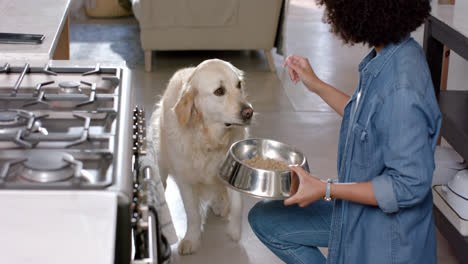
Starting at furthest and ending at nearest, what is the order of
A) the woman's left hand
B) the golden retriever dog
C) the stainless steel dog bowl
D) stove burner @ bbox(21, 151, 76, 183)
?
the golden retriever dog < the stainless steel dog bowl < the woman's left hand < stove burner @ bbox(21, 151, 76, 183)

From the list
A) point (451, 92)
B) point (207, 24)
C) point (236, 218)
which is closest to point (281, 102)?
point (207, 24)

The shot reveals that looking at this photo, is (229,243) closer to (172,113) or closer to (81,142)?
(172,113)

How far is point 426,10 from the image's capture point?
1.59 m

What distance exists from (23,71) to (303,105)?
3105 mm

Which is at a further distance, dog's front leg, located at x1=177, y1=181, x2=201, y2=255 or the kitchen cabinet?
dog's front leg, located at x1=177, y1=181, x2=201, y2=255

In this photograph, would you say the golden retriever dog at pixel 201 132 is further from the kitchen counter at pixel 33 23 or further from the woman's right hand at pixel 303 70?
the kitchen counter at pixel 33 23

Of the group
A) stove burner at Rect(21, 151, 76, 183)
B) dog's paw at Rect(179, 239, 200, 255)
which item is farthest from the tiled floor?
stove burner at Rect(21, 151, 76, 183)

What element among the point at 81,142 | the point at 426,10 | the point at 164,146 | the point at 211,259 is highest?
the point at 426,10

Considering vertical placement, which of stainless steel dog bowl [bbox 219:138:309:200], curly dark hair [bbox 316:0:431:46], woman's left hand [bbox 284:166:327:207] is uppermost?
curly dark hair [bbox 316:0:431:46]

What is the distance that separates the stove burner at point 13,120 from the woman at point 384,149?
727 mm

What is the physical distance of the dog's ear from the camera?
8.34ft

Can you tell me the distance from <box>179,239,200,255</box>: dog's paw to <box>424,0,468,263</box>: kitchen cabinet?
1.11 meters

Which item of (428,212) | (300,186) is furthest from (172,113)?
(428,212)

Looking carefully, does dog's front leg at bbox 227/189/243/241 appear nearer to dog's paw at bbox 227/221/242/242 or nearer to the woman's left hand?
dog's paw at bbox 227/221/242/242
